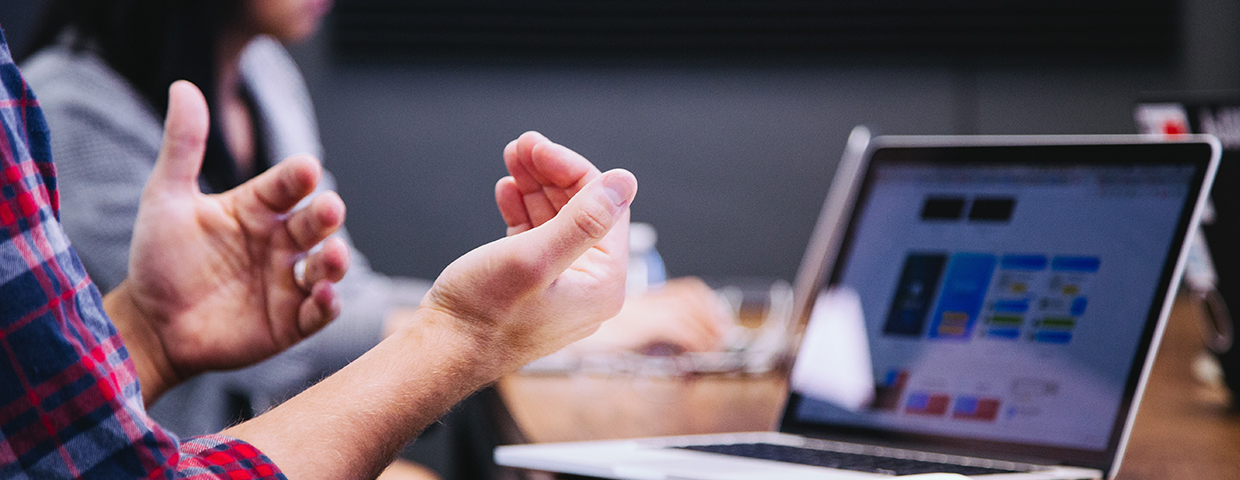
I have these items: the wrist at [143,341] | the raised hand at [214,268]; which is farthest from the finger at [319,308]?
the wrist at [143,341]

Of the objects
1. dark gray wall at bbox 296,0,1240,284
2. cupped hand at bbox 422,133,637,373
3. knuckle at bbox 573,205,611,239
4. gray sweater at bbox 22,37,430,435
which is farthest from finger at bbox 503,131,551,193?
dark gray wall at bbox 296,0,1240,284

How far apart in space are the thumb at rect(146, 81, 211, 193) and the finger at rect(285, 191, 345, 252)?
0.10 m

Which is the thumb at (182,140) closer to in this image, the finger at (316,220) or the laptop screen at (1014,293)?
the finger at (316,220)

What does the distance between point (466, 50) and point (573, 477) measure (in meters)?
2.16

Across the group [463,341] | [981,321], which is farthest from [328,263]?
[981,321]

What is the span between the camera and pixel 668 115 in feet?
9.20

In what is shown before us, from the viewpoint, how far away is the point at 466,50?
108 inches

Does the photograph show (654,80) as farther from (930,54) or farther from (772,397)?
(772,397)

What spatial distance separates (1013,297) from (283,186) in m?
0.65

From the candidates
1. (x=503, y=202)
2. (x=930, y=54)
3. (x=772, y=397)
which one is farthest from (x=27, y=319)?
(x=930, y=54)

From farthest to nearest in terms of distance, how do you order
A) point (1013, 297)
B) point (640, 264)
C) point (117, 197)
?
point (640, 264), point (117, 197), point (1013, 297)

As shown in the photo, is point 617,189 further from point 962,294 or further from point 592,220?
point 962,294

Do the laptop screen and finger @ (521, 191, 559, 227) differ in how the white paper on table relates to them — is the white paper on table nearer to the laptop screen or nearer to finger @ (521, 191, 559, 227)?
the laptop screen

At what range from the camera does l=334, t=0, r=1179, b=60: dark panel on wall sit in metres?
2.73
